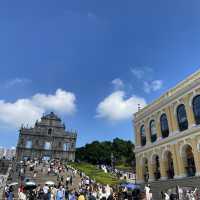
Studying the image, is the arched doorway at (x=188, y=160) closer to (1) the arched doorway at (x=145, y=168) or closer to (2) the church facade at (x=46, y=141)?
(1) the arched doorway at (x=145, y=168)

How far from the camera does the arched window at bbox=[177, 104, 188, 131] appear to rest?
2233 centimetres

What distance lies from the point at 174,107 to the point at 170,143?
11.7ft

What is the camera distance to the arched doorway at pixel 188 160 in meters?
21.2

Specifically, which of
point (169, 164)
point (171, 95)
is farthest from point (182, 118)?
point (169, 164)

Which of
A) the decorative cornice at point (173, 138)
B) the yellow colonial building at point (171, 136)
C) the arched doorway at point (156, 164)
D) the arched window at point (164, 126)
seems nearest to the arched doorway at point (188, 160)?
the yellow colonial building at point (171, 136)

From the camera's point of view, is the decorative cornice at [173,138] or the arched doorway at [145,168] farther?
the arched doorway at [145,168]

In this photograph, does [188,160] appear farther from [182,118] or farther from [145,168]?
[145,168]

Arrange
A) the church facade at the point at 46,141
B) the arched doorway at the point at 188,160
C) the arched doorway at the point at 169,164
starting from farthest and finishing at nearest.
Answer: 1. the church facade at the point at 46,141
2. the arched doorway at the point at 169,164
3. the arched doorway at the point at 188,160

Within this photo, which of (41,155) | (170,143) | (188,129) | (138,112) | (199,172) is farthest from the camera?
(41,155)

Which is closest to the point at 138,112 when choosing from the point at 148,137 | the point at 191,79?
the point at 148,137

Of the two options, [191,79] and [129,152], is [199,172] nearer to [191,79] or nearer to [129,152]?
[191,79]

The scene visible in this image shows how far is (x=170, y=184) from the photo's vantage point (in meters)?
22.3

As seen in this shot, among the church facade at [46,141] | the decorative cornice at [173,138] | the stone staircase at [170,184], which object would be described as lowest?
the stone staircase at [170,184]

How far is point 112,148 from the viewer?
86.4m
